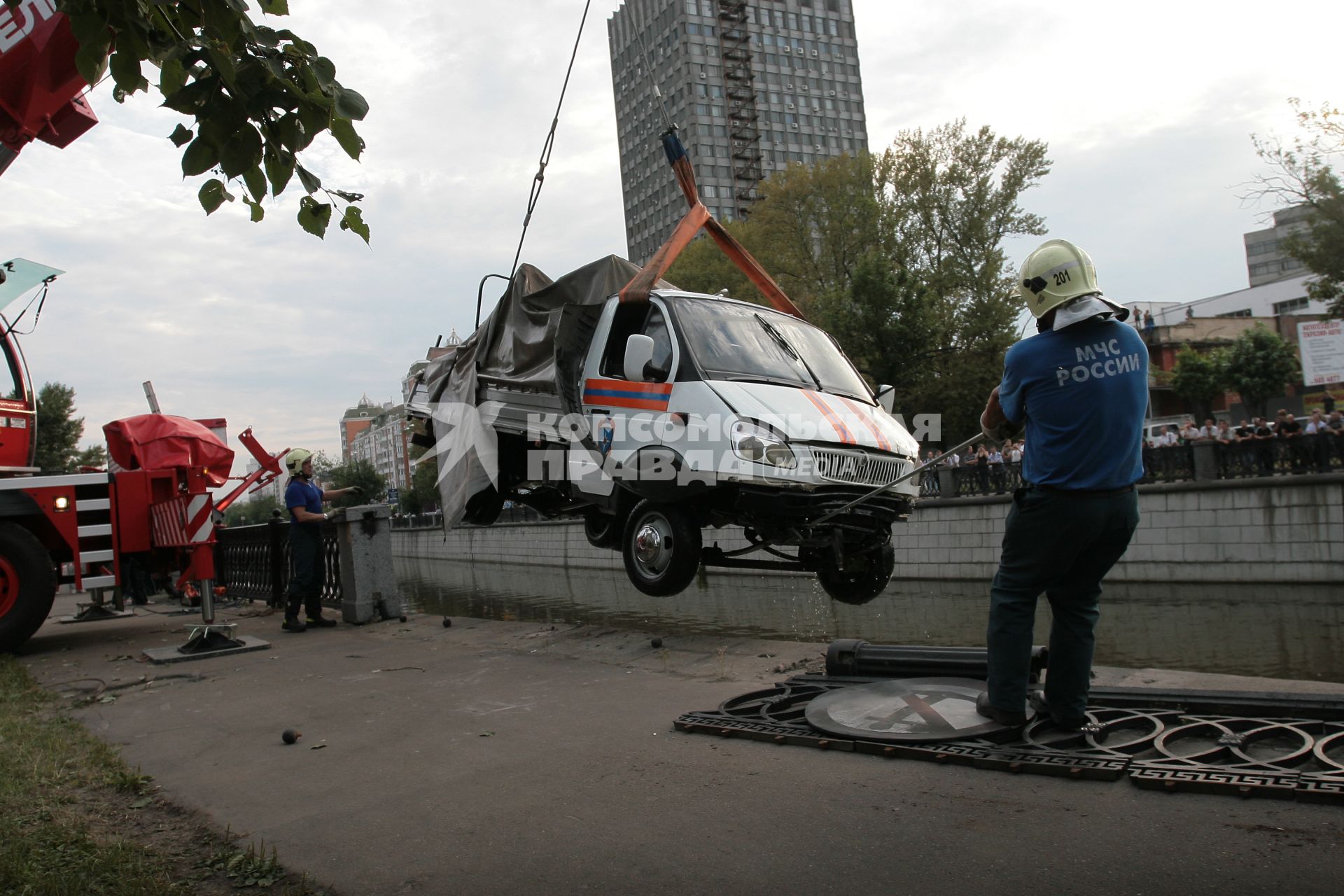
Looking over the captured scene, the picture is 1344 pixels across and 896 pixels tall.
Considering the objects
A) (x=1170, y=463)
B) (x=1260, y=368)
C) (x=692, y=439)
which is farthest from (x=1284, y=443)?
(x=1260, y=368)

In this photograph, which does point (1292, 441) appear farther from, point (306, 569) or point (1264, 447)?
point (306, 569)

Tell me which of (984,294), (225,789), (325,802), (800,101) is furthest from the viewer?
(800,101)

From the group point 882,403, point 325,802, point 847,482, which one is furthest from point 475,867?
point 882,403

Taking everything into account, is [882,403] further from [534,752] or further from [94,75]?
[94,75]

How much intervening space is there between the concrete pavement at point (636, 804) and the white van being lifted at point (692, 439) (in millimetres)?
1092

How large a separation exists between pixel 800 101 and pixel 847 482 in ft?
404

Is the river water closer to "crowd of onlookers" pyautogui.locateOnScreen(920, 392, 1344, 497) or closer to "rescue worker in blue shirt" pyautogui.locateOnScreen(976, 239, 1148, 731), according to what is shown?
"rescue worker in blue shirt" pyautogui.locateOnScreen(976, 239, 1148, 731)

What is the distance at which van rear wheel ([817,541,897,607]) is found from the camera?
5.23m

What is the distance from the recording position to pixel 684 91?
104062mm

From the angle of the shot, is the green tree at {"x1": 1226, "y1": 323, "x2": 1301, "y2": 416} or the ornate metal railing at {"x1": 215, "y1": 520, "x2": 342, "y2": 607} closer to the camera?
the ornate metal railing at {"x1": 215, "y1": 520, "x2": 342, "y2": 607}

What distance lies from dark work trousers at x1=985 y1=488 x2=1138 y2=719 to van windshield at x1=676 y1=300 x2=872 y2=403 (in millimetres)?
1447

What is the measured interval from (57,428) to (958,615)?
151 ft

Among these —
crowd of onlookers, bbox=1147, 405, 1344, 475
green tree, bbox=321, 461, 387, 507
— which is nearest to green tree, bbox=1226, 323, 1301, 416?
crowd of onlookers, bbox=1147, 405, 1344, 475

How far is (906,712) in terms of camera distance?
5000mm
